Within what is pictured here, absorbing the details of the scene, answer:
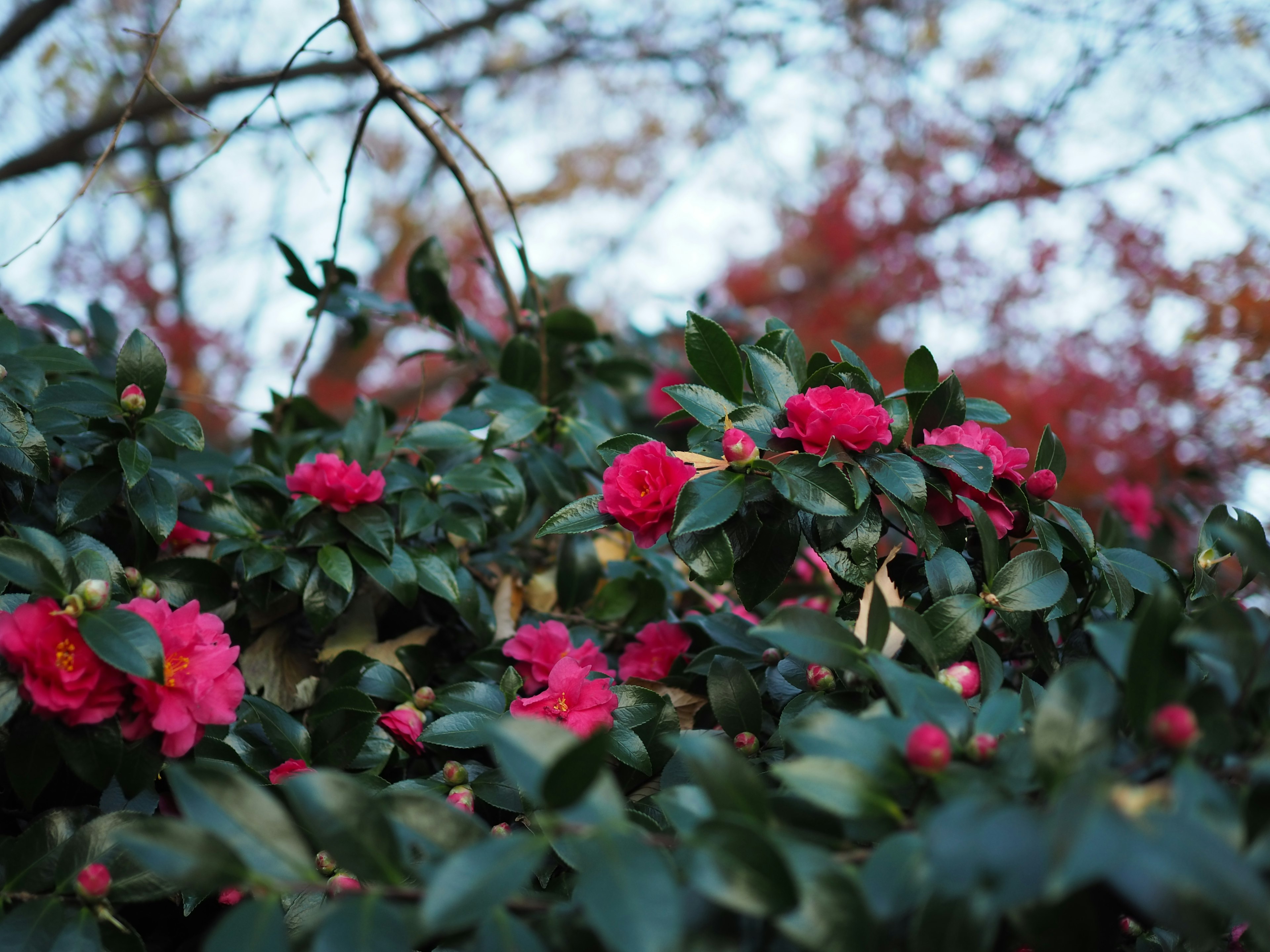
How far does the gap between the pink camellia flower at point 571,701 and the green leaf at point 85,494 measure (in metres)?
0.52

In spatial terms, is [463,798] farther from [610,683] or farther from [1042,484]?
[1042,484]

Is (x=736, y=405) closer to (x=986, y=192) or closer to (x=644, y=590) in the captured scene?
(x=644, y=590)

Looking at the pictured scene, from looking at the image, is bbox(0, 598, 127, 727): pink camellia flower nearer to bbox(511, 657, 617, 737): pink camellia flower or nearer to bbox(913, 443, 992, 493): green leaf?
bbox(511, 657, 617, 737): pink camellia flower

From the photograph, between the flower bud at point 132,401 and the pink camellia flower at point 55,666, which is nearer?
the pink camellia flower at point 55,666

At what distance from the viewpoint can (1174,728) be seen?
0.47m

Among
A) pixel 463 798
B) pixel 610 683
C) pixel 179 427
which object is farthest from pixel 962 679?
pixel 179 427

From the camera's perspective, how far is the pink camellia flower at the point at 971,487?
2.68ft

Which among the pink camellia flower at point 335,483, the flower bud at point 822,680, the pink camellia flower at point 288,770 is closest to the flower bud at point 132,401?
the pink camellia flower at point 335,483

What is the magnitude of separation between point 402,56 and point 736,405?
2262 millimetres

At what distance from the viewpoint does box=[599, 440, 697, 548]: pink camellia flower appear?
2.49ft

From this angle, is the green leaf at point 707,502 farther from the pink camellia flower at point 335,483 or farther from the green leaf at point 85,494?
the green leaf at point 85,494

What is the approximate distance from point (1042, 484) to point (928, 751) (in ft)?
1.49

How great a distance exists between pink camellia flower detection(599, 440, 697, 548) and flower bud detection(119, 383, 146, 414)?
1.81 ft

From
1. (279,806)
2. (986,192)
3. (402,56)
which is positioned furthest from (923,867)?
(986,192)
